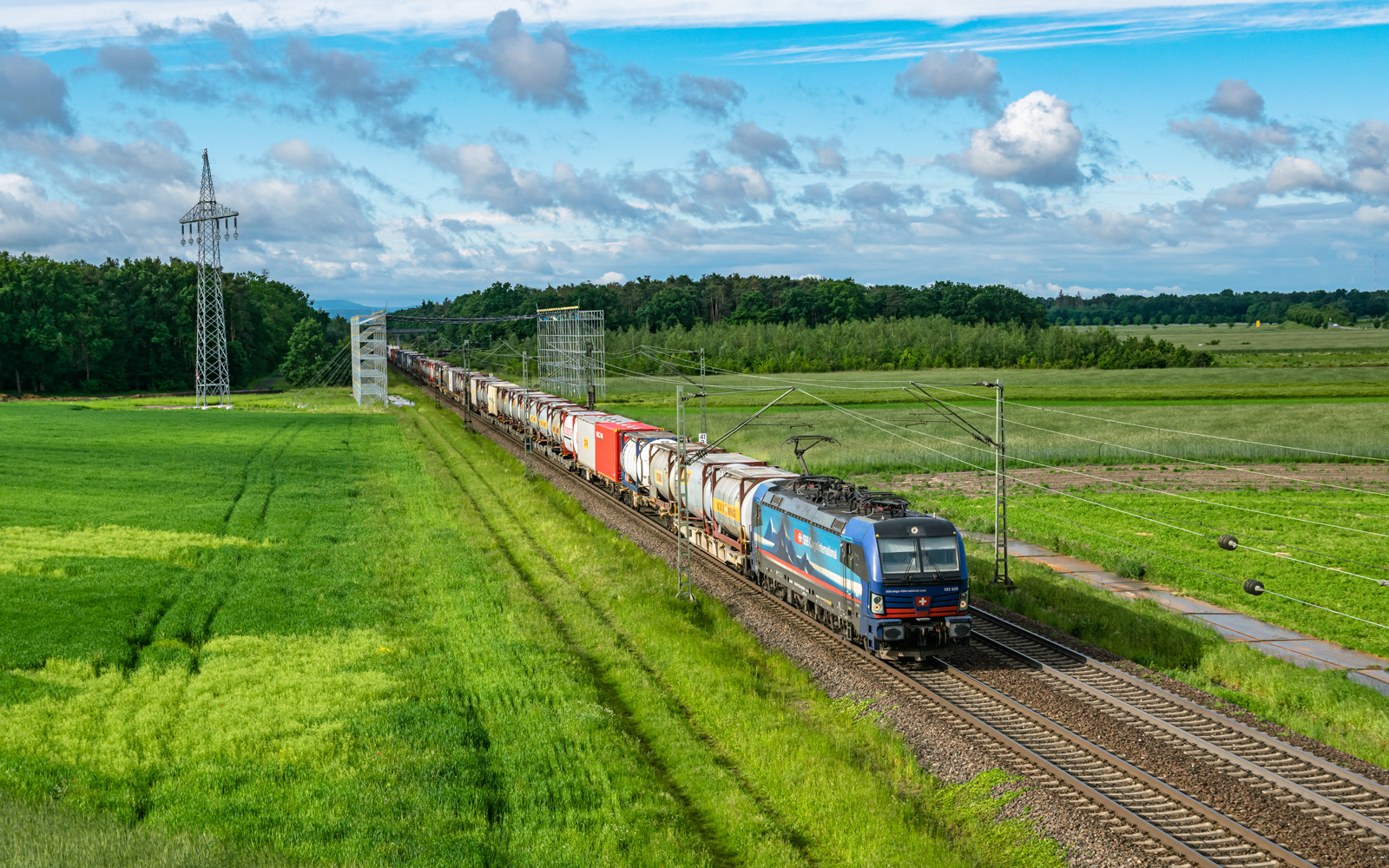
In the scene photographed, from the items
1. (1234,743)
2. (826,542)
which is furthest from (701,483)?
(1234,743)

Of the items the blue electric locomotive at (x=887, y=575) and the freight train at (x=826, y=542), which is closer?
the blue electric locomotive at (x=887, y=575)

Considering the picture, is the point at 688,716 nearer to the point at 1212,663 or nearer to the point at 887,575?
the point at 887,575

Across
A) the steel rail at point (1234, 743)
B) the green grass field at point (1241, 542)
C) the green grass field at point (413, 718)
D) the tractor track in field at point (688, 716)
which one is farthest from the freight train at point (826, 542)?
the green grass field at point (1241, 542)

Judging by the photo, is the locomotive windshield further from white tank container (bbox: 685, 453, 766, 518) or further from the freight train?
white tank container (bbox: 685, 453, 766, 518)

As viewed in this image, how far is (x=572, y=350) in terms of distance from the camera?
342 feet

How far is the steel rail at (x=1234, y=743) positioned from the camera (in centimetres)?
1722

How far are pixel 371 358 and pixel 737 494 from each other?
86860 millimetres

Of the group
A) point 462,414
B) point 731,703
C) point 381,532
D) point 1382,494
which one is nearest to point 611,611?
point 731,703

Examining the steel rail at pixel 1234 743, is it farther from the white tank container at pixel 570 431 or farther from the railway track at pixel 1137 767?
the white tank container at pixel 570 431

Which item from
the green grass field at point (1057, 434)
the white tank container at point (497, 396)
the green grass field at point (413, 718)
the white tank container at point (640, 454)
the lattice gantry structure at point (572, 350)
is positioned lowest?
the green grass field at point (413, 718)

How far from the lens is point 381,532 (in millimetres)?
42500

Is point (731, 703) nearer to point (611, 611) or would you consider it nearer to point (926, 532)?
point (926, 532)

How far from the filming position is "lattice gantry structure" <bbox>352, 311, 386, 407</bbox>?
4400 inches

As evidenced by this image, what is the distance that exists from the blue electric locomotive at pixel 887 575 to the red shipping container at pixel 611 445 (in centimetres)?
2295
